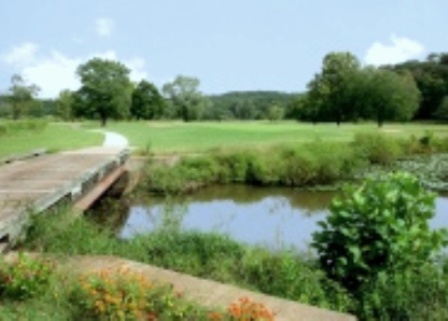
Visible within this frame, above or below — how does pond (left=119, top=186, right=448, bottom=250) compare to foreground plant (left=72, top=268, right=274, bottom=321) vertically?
below

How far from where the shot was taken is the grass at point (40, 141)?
2504 centimetres

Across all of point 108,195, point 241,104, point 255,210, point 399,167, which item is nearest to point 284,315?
point 255,210

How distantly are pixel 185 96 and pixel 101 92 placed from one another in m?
29.7

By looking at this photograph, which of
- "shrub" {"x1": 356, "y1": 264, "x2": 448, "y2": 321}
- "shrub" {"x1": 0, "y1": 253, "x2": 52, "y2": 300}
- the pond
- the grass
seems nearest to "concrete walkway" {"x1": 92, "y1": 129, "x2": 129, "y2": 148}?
the grass

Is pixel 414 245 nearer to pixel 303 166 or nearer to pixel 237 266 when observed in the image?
pixel 237 266

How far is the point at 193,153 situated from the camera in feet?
76.3

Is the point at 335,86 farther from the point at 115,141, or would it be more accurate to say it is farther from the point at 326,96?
the point at 115,141

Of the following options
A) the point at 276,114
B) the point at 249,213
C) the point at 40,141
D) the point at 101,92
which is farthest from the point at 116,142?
the point at 276,114

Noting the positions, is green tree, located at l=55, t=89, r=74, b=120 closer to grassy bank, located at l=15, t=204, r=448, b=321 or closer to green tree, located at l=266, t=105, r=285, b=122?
green tree, located at l=266, t=105, r=285, b=122

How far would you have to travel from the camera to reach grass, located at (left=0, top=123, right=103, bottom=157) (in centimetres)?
2504

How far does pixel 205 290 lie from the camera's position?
5352 mm

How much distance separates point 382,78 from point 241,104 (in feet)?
143

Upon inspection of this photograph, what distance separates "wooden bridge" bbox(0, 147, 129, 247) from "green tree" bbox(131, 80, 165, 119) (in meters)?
51.3

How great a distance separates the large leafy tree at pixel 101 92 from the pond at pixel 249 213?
37.6m
